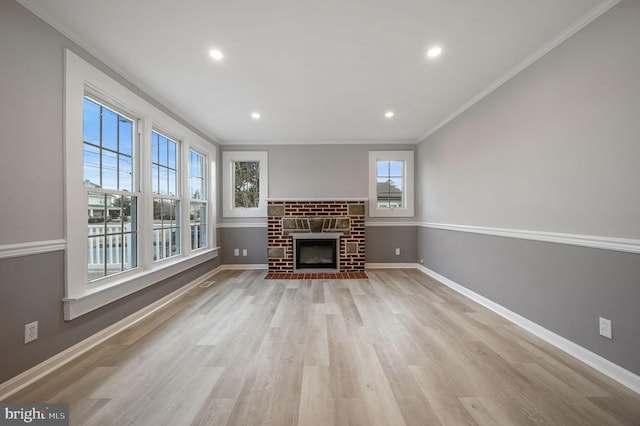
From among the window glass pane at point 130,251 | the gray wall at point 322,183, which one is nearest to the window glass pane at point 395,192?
the gray wall at point 322,183

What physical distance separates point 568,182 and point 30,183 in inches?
157

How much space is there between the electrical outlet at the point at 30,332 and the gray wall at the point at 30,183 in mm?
26

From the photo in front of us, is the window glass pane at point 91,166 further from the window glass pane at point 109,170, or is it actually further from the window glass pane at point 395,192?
the window glass pane at point 395,192

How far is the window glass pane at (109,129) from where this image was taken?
8.12ft

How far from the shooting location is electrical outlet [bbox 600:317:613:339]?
1.76 meters

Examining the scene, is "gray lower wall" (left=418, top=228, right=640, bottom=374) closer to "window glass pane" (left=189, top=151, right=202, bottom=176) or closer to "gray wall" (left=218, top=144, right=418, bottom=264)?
"gray wall" (left=218, top=144, right=418, bottom=264)

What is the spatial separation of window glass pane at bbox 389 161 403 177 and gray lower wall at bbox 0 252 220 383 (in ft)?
15.9

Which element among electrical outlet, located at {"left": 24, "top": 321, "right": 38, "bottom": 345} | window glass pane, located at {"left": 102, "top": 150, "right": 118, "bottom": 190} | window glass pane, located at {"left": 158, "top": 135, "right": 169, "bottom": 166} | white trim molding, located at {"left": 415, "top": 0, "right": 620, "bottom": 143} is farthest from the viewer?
window glass pane, located at {"left": 158, "top": 135, "right": 169, "bottom": 166}

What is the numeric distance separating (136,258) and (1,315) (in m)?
1.31

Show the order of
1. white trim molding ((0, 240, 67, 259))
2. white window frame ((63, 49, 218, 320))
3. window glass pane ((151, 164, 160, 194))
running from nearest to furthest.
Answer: white trim molding ((0, 240, 67, 259)) → white window frame ((63, 49, 218, 320)) → window glass pane ((151, 164, 160, 194))

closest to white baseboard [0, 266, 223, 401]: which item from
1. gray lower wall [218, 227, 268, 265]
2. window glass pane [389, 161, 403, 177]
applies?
gray lower wall [218, 227, 268, 265]

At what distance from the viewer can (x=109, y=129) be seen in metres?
2.54

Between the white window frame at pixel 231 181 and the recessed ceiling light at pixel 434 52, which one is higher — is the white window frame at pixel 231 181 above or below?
below

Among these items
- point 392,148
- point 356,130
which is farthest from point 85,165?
point 392,148
